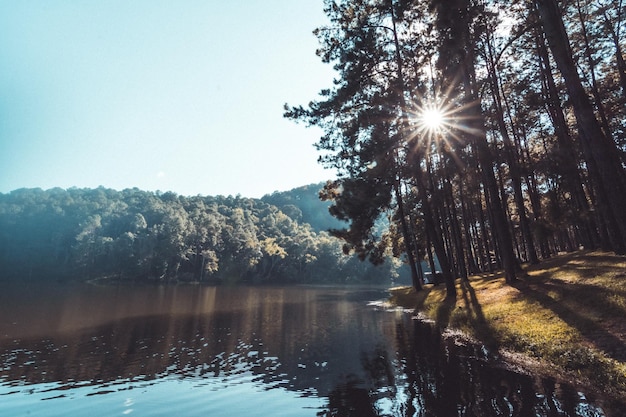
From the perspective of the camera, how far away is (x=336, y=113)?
23.7 m

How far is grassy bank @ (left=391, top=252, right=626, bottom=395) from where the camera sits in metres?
8.37

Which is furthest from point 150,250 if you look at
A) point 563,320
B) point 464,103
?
point 563,320

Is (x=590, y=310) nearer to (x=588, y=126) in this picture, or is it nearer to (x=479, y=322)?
(x=479, y=322)

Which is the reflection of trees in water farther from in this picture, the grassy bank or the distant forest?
the distant forest

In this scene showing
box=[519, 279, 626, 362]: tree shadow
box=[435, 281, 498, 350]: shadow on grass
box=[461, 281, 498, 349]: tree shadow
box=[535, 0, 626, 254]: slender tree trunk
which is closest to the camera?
box=[519, 279, 626, 362]: tree shadow

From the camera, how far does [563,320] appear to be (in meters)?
11.3

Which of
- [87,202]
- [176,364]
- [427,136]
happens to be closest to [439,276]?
[427,136]

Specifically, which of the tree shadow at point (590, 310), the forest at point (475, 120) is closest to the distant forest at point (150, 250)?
the forest at point (475, 120)

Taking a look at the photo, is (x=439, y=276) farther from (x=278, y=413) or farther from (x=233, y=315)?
(x=278, y=413)

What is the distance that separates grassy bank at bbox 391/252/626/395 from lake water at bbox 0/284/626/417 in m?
0.87

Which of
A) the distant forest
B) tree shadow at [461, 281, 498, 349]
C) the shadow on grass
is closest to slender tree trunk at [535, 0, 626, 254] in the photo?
tree shadow at [461, 281, 498, 349]

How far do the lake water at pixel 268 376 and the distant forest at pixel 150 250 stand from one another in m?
101

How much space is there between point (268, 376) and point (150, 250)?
114 meters

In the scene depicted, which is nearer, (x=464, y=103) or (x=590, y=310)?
(x=590, y=310)
